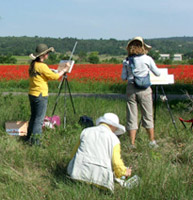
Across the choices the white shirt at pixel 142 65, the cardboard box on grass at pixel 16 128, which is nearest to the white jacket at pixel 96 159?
the white shirt at pixel 142 65

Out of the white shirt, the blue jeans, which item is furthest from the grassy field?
the white shirt

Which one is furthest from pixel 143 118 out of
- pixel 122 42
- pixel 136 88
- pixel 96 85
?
pixel 122 42

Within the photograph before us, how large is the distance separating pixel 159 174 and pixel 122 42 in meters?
125

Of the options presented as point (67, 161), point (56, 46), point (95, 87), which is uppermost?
point (56, 46)

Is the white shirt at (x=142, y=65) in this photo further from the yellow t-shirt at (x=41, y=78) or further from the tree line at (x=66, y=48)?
the tree line at (x=66, y=48)

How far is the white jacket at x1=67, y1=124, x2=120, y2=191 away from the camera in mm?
4066

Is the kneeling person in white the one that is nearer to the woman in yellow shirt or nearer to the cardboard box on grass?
the woman in yellow shirt

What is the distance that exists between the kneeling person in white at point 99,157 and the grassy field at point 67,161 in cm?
13

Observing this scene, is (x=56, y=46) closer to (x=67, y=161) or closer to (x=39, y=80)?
(x=39, y=80)

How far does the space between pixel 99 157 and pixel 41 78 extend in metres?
2.48

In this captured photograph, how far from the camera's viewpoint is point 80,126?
6781 millimetres

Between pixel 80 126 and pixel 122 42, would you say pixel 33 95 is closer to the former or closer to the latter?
pixel 80 126

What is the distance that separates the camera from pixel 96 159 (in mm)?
4090

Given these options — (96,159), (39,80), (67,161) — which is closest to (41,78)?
(39,80)
